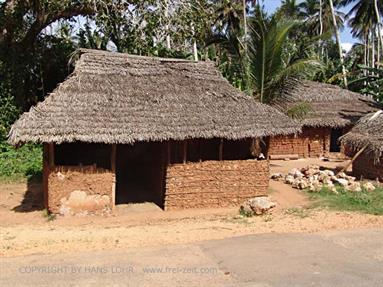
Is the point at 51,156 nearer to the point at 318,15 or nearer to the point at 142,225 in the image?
the point at 142,225

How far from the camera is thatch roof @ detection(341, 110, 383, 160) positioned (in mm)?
14735

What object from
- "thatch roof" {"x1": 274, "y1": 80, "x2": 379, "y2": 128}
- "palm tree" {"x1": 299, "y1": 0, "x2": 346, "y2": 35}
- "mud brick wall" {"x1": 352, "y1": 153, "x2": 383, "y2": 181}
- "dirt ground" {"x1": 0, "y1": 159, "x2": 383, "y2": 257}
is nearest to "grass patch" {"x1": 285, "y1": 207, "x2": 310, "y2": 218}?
"dirt ground" {"x1": 0, "y1": 159, "x2": 383, "y2": 257}

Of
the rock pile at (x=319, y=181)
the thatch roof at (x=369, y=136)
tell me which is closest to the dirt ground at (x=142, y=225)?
the rock pile at (x=319, y=181)

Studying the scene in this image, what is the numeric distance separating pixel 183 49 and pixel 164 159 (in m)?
10.9

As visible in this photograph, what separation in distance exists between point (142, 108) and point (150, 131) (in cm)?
86

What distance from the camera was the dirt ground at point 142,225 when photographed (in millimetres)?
7676

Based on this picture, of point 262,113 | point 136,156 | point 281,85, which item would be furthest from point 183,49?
point 262,113

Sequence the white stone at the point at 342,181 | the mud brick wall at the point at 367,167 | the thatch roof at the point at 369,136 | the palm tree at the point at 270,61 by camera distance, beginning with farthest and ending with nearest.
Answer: the palm tree at the point at 270,61 < the mud brick wall at the point at 367,167 < the thatch roof at the point at 369,136 < the white stone at the point at 342,181

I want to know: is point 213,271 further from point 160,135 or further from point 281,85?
point 281,85

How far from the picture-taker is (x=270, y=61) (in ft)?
51.6

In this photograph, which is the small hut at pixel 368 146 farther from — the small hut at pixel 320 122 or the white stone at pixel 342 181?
the small hut at pixel 320 122

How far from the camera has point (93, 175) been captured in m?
10.3

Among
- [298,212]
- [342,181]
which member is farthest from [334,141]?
[298,212]

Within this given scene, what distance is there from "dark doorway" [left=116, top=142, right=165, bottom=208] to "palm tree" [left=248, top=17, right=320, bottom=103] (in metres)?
5.10
